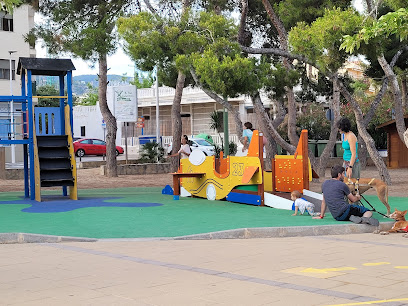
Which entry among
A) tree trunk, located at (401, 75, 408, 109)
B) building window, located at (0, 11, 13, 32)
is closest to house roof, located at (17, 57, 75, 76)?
tree trunk, located at (401, 75, 408, 109)

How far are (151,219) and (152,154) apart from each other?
2089cm

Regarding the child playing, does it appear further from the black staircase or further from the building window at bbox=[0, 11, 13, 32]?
the building window at bbox=[0, 11, 13, 32]

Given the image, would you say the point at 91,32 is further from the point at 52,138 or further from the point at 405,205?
the point at 405,205

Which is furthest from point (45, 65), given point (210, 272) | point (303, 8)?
point (210, 272)

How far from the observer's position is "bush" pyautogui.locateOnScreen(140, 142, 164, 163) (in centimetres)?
3438

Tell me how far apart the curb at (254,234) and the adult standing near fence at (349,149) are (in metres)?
1.45

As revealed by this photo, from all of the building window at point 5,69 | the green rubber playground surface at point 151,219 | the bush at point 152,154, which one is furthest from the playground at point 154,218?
the building window at point 5,69

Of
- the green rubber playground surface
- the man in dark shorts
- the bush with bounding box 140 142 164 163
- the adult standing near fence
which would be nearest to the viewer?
the green rubber playground surface

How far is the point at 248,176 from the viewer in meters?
16.1

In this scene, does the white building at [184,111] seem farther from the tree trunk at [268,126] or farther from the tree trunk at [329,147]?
the tree trunk at [268,126]

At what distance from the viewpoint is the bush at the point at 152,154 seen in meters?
34.4

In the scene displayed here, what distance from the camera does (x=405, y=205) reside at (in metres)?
16.0

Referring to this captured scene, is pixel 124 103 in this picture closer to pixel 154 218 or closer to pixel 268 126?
pixel 268 126

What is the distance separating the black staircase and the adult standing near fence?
7524mm
